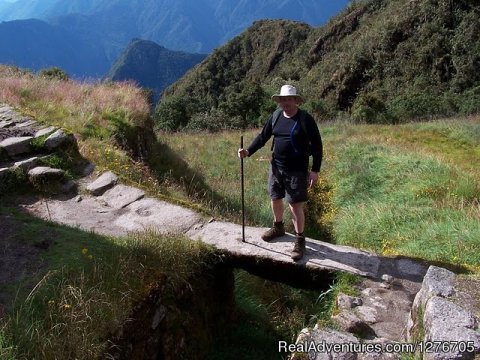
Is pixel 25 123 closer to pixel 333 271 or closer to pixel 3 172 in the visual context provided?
pixel 3 172

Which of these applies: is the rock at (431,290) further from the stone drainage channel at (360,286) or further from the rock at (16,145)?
the rock at (16,145)

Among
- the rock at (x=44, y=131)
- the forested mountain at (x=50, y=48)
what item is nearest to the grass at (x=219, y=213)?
the rock at (x=44, y=131)

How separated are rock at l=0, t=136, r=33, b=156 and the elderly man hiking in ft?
14.2

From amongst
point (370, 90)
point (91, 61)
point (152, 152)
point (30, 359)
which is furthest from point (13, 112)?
point (91, 61)

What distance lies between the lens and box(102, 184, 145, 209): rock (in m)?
6.38

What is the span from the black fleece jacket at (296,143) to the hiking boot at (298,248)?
2.54ft

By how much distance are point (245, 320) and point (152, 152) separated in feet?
19.3

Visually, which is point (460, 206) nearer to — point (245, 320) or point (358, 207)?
point (358, 207)

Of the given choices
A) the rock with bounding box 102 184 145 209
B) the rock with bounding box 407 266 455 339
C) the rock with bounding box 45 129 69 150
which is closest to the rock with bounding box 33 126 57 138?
the rock with bounding box 45 129 69 150

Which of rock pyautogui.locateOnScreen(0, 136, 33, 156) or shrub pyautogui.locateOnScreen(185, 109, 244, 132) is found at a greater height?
rock pyautogui.locateOnScreen(0, 136, 33, 156)

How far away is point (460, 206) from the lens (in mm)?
6945

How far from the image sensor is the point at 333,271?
4.68 m

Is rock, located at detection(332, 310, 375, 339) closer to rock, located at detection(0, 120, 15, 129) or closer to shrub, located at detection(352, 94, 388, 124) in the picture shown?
rock, located at detection(0, 120, 15, 129)

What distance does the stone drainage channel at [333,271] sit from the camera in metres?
3.30
